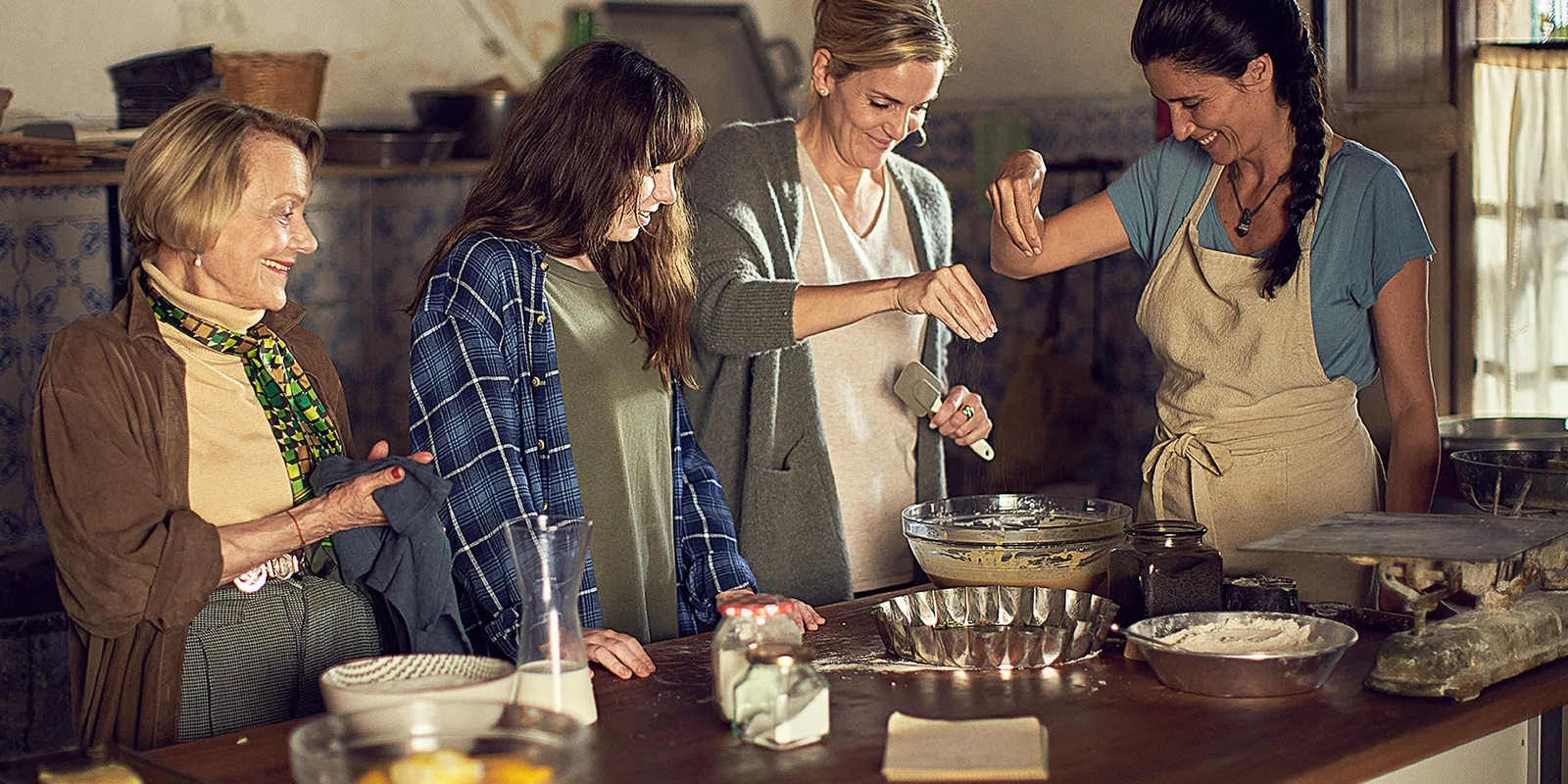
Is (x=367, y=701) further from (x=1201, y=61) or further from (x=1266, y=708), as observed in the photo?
(x=1201, y=61)

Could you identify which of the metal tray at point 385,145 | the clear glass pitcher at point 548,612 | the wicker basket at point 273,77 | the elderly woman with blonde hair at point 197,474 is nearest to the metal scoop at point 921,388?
the elderly woman with blonde hair at point 197,474

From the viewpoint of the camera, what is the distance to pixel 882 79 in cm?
287

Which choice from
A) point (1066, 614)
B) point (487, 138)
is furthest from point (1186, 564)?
point (487, 138)

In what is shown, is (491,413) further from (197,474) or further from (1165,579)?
(1165,579)

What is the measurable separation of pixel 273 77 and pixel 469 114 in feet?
2.09

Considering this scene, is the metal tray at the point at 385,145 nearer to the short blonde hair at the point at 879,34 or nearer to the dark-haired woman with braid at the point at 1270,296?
the short blonde hair at the point at 879,34

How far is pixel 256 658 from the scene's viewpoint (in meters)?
2.29

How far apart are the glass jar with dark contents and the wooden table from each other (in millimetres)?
97

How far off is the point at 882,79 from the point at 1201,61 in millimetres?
608

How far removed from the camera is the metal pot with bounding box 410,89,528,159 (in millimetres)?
4672

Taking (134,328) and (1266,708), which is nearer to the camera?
(1266,708)

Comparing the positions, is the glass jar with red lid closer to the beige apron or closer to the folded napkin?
the folded napkin

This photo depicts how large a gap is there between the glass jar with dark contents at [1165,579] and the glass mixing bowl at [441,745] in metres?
0.93

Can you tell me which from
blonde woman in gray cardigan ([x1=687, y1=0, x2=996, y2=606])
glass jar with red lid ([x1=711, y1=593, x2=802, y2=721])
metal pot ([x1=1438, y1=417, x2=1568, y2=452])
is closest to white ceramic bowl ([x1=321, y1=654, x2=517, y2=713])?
glass jar with red lid ([x1=711, y1=593, x2=802, y2=721])
